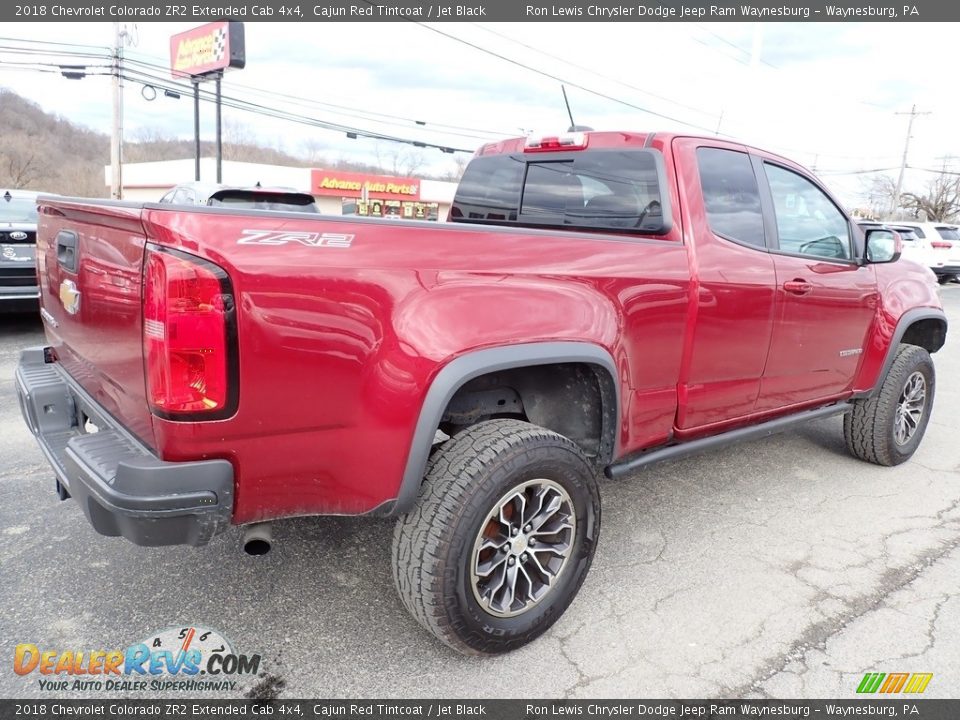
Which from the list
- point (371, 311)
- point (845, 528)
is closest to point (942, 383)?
point (845, 528)

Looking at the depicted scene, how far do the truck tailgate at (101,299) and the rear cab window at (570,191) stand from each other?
212 cm

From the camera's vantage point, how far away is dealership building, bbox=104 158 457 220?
37812mm

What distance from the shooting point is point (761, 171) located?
3.58m

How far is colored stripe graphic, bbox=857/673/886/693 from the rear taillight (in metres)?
2.33

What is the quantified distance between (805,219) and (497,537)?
2.63 metres

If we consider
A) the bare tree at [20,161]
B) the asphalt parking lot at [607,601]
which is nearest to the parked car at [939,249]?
the asphalt parking lot at [607,601]

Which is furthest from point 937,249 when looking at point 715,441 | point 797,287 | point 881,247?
point 715,441

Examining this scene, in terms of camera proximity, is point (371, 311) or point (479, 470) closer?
point (371, 311)

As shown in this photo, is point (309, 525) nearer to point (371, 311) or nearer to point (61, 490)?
point (61, 490)

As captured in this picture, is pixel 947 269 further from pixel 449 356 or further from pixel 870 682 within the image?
pixel 449 356

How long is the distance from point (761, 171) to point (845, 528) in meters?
1.94

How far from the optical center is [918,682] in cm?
247

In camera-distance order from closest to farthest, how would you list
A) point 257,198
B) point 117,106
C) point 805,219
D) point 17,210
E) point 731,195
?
point 731,195 < point 805,219 < point 17,210 < point 257,198 < point 117,106

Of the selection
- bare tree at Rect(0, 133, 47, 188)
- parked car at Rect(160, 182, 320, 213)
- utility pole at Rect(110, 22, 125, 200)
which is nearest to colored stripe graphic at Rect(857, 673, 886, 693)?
parked car at Rect(160, 182, 320, 213)
